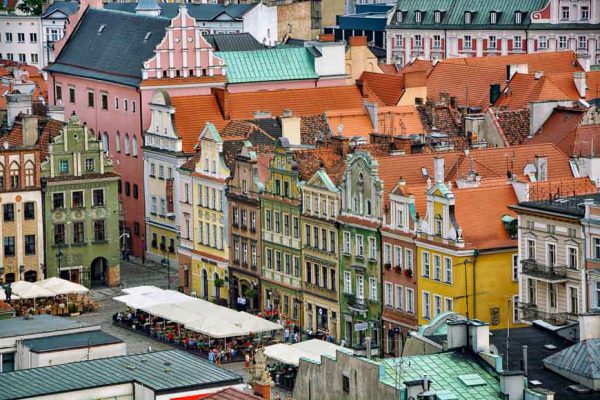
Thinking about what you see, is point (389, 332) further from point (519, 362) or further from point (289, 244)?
point (519, 362)

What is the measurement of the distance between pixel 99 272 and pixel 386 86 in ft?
102

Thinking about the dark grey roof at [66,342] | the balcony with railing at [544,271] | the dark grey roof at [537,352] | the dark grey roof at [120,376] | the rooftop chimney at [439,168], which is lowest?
the dark grey roof at [66,342]

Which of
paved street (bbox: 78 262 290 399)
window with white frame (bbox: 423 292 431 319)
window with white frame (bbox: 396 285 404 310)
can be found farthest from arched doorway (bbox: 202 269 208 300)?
window with white frame (bbox: 423 292 431 319)

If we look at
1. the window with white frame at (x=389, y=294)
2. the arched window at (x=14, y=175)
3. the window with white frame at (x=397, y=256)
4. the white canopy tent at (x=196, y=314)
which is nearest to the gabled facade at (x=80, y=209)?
the arched window at (x=14, y=175)

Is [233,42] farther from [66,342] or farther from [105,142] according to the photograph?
[66,342]

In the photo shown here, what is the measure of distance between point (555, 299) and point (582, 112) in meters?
34.7

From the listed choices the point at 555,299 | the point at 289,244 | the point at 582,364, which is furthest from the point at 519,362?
the point at 289,244

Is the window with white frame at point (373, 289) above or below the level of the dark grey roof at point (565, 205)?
below

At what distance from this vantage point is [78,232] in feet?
505

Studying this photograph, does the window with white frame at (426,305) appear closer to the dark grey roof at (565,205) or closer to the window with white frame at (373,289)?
the window with white frame at (373,289)

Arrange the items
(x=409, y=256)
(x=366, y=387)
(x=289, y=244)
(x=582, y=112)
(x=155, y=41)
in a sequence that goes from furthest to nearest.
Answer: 1. (x=155, y=41)
2. (x=582, y=112)
3. (x=289, y=244)
4. (x=409, y=256)
5. (x=366, y=387)

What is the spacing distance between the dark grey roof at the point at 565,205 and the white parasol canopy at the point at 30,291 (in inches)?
1543

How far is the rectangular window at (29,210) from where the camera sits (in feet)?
499

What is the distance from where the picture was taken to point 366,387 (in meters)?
87.9
